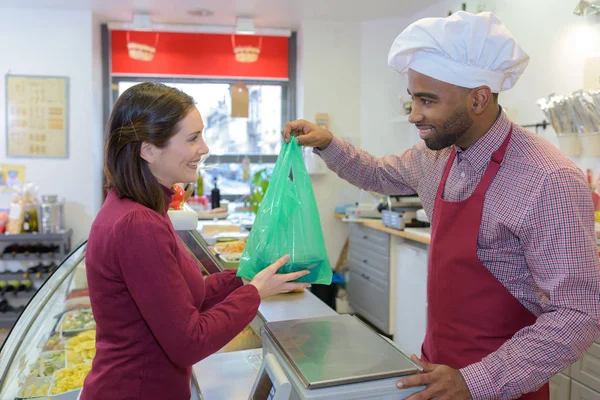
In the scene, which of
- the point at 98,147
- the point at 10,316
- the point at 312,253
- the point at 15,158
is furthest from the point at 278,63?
the point at 312,253

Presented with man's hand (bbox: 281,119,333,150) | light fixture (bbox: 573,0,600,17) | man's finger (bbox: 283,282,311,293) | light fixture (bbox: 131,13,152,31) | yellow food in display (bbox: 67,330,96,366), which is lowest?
yellow food in display (bbox: 67,330,96,366)

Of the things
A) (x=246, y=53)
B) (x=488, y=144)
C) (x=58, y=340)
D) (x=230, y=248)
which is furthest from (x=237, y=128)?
(x=488, y=144)

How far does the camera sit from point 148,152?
1.23 metres

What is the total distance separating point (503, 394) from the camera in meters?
1.12

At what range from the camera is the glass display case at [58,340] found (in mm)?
Result: 1725

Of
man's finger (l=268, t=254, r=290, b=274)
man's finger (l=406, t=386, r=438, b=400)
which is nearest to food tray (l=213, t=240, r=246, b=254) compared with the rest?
man's finger (l=268, t=254, r=290, b=274)

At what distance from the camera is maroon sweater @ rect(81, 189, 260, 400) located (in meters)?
1.06

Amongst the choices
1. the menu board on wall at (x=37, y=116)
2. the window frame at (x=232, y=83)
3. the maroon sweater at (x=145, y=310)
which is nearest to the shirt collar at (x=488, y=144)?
the maroon sweater at (x=145, y=310)

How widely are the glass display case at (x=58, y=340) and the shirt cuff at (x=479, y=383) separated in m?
0.75

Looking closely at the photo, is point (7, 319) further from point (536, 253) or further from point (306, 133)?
point (536, 253)

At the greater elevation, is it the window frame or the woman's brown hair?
the window frame

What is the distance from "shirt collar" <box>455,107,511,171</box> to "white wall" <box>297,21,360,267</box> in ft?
14.6

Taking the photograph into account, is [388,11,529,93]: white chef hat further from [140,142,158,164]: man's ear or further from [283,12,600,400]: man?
[140,142,158,164]: man's ear

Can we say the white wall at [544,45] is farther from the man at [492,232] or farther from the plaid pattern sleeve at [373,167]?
the man at [492,232]
